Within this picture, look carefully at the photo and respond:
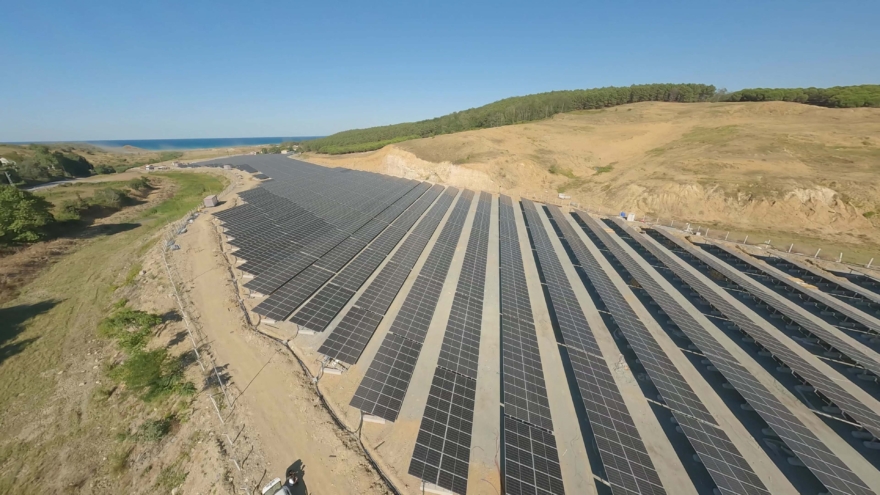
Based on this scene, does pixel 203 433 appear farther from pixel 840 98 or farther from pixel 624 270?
pixel 840 98

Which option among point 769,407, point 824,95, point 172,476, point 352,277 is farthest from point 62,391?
point 824,95

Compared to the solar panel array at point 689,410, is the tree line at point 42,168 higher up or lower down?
higher up

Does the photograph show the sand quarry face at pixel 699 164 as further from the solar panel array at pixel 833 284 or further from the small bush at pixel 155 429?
the small bush at pixel 155 429

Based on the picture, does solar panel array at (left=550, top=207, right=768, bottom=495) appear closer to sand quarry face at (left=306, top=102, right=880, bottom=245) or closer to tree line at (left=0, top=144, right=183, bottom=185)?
sand quarry face at (left=306, top=102, right=880, bottom=245)

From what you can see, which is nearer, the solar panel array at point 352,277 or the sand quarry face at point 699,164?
the solar panel array at point 352,277

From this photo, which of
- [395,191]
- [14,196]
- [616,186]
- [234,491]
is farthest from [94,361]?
[616,186]

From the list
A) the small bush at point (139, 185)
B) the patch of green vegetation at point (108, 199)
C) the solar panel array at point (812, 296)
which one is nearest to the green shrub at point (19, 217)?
the patch of green vegetation at point (108, 199)
